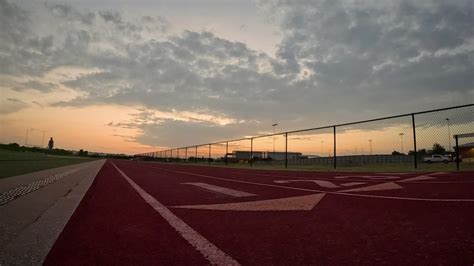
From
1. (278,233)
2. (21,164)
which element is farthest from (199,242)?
(21,164)

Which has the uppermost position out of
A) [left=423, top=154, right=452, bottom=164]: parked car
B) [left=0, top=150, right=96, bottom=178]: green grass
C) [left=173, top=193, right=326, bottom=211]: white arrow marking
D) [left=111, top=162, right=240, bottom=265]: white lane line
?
[left=423, top=154, right=452, bottom=164]: parked car

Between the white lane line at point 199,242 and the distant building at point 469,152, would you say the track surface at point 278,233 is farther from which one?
the distant building at point 469,152

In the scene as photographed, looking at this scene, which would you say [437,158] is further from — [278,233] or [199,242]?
[199,242]

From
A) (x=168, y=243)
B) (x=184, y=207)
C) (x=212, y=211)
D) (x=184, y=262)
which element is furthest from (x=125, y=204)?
(x=184, y=262)

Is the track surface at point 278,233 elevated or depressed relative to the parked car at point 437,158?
depressed

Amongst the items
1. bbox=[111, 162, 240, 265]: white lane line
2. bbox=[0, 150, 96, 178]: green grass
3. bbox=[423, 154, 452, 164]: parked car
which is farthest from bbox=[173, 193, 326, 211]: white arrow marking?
bbox=[423, 154, 452, 164]: parked car

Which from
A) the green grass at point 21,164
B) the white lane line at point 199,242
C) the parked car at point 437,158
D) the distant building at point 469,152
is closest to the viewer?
the white lane line at point 199,242

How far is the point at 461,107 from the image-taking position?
12141 millimetres

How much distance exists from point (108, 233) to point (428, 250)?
294cm

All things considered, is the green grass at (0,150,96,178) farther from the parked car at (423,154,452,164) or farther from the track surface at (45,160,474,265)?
the parked car at (423,154,452,164)

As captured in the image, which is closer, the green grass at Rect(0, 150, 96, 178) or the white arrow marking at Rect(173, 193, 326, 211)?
the white arrow marking at Rect(173, 193, 326, 211)

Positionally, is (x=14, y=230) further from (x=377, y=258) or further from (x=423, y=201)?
(x=423, y=201)

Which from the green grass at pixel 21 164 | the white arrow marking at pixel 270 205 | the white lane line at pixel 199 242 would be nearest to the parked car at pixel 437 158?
the white arrow marking at pixel 270 205

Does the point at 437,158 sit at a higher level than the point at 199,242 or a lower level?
higher
